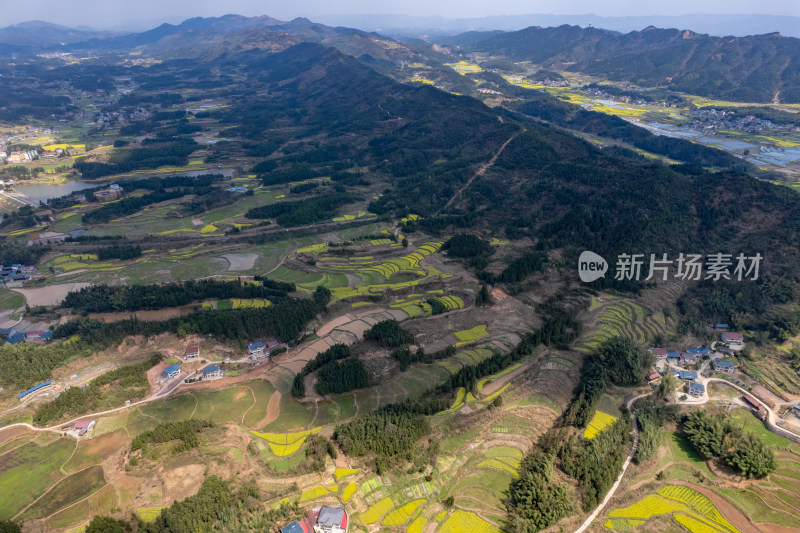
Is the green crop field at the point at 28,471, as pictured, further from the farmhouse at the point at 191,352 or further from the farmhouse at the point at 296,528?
the farmhouse at the point at 296,528

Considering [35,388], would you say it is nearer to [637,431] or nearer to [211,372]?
[211,372]

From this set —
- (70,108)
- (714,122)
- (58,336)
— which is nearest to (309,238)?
(58,336)

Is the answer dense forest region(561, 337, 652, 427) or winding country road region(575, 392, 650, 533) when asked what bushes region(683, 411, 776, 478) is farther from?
dense forest region(561, 337, 652, 427)

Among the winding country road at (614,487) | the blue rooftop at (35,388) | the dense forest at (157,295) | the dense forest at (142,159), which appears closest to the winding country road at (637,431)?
the winding country road at (614,487)

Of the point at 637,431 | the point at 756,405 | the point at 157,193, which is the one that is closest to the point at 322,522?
the point at 637,431

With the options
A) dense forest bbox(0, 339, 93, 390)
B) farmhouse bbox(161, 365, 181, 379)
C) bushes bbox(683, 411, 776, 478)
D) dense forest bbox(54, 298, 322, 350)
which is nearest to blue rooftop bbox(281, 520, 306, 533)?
farmhouse bbox(161, 365, 181, 379)

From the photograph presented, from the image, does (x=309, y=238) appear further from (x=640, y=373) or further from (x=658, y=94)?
(x=658, y=94)
